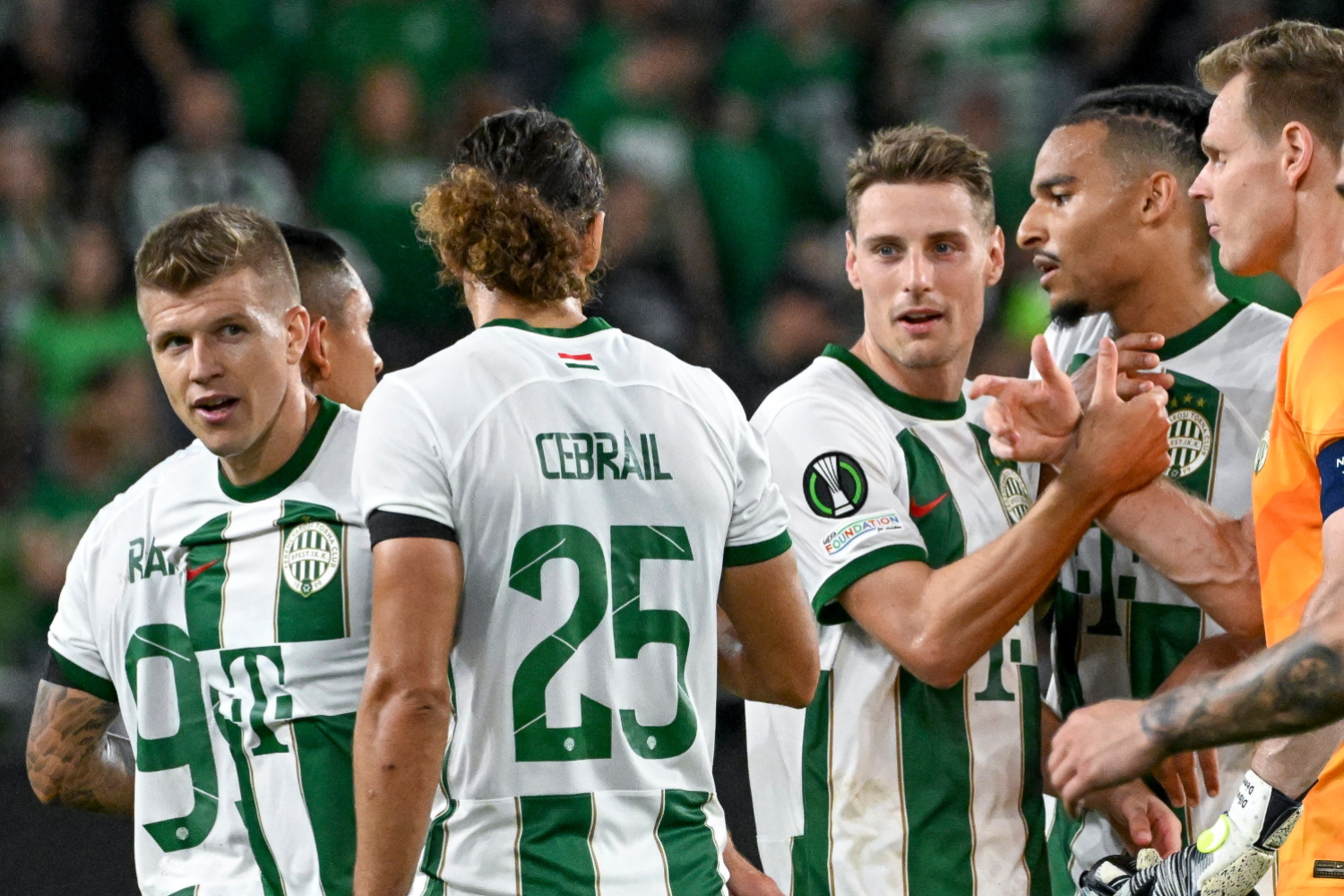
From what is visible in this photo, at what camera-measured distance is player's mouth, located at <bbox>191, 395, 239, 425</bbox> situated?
3035mm

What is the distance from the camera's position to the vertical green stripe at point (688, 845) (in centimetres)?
267

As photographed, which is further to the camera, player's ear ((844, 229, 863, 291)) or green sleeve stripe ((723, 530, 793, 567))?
player's ear ((844, 229, 863, 291))

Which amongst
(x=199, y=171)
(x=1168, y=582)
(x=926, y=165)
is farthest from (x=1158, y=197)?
(x=199, y=171)

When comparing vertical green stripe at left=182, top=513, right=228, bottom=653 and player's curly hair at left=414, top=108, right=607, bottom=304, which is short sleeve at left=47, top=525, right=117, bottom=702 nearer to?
vertical green stripe at left=182, top=513, right=228, bottom=653

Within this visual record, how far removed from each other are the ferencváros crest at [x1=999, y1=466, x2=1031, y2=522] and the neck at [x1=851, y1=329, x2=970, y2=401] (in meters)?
0.21

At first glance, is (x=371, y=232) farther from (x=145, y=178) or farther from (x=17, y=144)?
(x=17, y=144)

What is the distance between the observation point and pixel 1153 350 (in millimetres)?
3588

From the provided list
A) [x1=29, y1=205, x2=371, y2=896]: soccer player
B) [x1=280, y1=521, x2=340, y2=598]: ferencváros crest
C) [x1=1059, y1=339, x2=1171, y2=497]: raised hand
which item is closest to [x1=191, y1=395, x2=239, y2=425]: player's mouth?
[x1=29, y1=205, x2=371, y2=896]: soccer player

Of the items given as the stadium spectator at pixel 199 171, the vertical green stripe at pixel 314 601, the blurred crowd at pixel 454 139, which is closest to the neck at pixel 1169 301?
the vertical green stripe at pixel 314 601

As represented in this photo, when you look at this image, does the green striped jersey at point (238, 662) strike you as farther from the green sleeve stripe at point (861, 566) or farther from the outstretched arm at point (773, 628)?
the green sleeve stripe at point (861, 566)

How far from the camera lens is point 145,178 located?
7.52 m

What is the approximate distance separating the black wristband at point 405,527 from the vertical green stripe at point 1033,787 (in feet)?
4.68

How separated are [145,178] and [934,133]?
503cm

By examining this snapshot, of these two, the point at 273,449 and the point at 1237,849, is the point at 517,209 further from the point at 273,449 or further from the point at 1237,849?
the point at 1237,849
